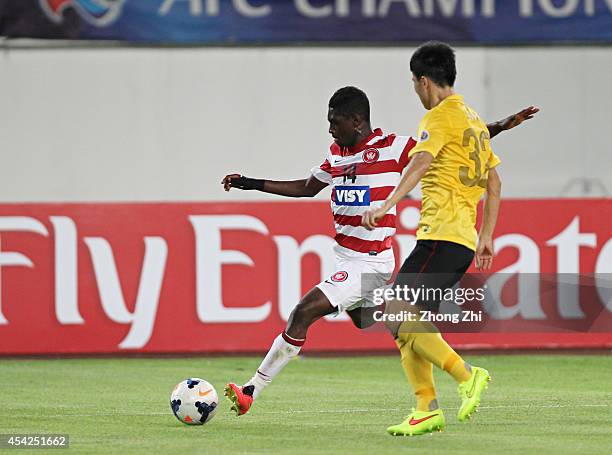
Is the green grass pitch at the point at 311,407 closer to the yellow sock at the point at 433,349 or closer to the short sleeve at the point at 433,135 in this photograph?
the yellow sock at the point at 433,349

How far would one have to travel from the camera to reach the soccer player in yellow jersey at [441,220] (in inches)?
319

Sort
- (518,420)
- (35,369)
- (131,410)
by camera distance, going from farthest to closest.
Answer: (35,369)
(131,410)
(518,420)

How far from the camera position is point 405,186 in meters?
7.85

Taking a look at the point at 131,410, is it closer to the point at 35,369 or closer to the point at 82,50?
the point at 35,369

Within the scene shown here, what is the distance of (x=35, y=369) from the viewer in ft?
42.7

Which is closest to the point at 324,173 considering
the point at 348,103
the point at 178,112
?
the point at 348,103

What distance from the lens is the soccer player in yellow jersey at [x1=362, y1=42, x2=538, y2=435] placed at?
26.6ft

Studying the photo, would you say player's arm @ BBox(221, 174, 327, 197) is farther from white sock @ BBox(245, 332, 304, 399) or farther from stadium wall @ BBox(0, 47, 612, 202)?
stadium wall @ BBox(0, 47, 612, 202)

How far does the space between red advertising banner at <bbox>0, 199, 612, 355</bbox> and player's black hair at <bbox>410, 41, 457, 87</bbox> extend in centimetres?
584

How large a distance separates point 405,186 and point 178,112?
8.18 metres

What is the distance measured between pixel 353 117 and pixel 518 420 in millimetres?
2053

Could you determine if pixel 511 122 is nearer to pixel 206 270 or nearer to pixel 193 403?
pixel 193 403

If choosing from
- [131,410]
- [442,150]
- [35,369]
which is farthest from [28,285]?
[442,150]

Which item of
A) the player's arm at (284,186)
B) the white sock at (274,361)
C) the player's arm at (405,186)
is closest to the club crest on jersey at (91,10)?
the player's arm at (284,186)
